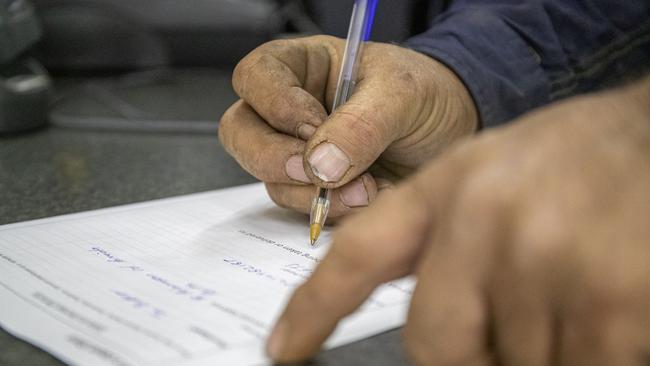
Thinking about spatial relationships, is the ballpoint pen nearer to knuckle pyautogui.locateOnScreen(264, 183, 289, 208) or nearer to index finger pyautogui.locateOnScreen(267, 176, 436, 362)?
knuckle pyautogui.locateOnScreen(264, 183, 289, 208)

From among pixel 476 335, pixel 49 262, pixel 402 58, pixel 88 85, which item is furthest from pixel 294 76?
pixel 88 85

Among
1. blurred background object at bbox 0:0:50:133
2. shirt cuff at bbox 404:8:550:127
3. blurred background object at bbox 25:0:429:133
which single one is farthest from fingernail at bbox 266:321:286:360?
blurred background object at bbox 25:0:429:133

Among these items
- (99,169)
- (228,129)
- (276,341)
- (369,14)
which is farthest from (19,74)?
(276,341)

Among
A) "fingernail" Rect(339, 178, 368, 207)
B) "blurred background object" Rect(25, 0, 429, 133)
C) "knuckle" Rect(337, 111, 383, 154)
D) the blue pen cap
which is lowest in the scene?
"blurred background object" Rect(25, 0, 429, 133)

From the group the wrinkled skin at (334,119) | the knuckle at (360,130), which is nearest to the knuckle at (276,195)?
the wrinkled skin at (334,119)

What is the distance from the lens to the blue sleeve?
2.33 feet

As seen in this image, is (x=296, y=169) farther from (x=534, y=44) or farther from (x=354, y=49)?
(x=534, y=44)

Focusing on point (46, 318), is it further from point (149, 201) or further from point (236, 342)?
point (149, 201)

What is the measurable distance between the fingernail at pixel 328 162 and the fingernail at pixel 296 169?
5 cm

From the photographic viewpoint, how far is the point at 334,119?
0.52 metres

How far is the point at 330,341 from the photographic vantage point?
1.20ft

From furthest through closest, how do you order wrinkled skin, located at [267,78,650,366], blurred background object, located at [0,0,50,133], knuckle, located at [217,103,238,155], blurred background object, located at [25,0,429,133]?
blurred background object, located at [25,0,429,133] → blurred background object, located at [0,0,50,133] → knuckle, located at [217,103,238,155] → wrinkled skin, located at [267,78,650,366]

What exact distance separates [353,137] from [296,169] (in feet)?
0.24

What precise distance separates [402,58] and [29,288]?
352 mm
